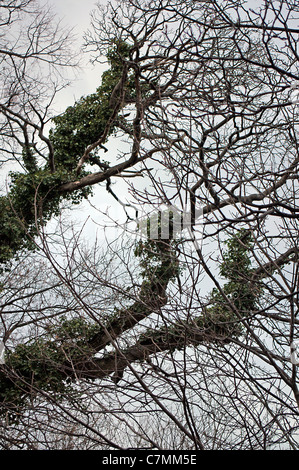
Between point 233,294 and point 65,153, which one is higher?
point 65,153

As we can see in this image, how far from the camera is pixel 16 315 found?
9.30 m

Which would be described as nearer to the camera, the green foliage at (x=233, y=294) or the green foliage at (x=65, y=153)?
the green foliage at (x=233, y=294)

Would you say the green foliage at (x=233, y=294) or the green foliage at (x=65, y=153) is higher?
the green foliage at (x=65, y=153)

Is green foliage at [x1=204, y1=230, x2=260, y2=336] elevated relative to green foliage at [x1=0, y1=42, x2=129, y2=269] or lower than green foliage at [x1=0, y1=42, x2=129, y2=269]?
lower

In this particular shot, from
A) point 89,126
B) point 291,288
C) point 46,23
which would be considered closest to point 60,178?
point 89,126

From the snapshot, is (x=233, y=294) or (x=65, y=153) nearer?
(x=233, y=294)

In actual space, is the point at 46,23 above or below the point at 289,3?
above

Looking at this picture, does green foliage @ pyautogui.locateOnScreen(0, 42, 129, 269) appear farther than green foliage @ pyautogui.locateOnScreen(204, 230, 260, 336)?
Yes

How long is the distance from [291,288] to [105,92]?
9057 millimetres

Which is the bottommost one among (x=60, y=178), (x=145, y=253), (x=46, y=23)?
(x=145, y=253)
